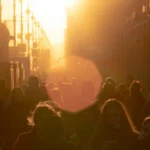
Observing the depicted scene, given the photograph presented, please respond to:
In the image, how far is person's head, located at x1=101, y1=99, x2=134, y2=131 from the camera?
22.3 feet

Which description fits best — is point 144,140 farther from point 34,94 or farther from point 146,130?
point 34,94

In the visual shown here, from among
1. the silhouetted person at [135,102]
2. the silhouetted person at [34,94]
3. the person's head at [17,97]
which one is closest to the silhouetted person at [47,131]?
the person's head at [17,97]

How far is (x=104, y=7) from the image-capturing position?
127 metres

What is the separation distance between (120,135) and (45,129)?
1.23 metres

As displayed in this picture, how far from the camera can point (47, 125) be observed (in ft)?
18.8

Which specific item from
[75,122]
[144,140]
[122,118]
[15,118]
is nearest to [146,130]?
[144,140]

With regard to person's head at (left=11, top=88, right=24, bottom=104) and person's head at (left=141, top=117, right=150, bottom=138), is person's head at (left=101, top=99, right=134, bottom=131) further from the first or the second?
person's head at (left=11, top=88, right=24, bottom=104)

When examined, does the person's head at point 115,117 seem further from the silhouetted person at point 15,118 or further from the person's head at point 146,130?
Answer: the silhouetted person at point 15,118

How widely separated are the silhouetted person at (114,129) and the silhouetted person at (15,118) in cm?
266

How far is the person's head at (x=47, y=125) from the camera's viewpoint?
570 cm

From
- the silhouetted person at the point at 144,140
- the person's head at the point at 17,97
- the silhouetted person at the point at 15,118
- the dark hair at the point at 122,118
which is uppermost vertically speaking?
the dark hair at the point at 122,118

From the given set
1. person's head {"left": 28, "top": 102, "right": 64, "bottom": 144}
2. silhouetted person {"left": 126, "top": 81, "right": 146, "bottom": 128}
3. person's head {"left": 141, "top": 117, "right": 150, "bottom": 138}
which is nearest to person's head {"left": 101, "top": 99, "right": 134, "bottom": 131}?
person's head {"left": 141, "top": 117, "right": 150, "bottom": 138}

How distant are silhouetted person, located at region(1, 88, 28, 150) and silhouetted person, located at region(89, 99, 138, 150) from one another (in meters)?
2.66

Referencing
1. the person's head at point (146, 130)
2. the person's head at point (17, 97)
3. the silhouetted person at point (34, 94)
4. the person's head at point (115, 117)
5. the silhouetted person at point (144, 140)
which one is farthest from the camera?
the silhouetted person at point (34, 94)
